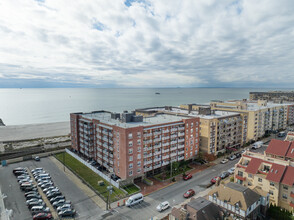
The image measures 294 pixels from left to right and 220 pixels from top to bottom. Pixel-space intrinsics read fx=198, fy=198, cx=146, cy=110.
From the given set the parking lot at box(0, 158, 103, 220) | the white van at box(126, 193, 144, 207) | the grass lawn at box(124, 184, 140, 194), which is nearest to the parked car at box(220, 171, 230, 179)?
the grass lawn at box(124, 184, 140, 194)

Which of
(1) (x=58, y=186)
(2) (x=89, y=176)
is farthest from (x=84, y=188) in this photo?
(1) (x=58, y=186)

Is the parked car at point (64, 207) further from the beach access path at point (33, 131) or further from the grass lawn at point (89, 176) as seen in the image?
the beach access path at point (33, 131)

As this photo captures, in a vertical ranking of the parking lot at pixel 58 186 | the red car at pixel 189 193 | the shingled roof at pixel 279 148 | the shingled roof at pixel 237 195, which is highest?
the shingled roof at pixel 279 148

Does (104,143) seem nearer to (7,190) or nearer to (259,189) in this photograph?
(7,190)

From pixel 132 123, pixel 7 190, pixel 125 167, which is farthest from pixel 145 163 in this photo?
pixel 7 190

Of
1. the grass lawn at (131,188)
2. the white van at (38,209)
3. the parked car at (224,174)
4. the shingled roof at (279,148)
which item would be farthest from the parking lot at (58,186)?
the shingled roof at (279,148)

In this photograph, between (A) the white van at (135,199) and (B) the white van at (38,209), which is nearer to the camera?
(B) the white van at (38,209)
